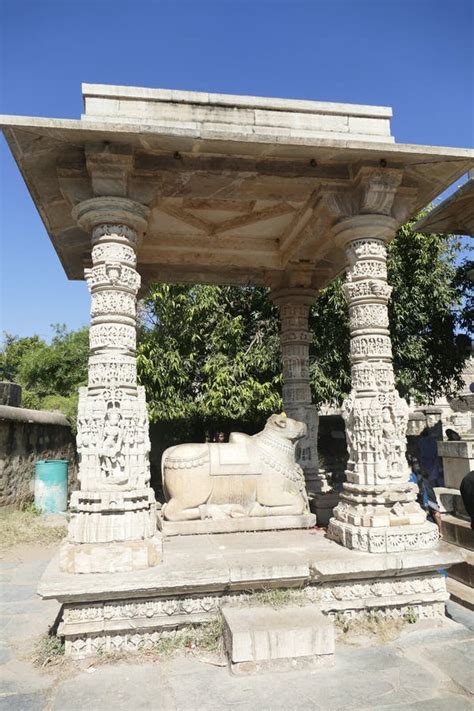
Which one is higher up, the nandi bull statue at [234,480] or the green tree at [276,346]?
the green tree at [276,346]

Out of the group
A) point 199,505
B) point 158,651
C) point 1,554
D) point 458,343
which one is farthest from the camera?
point 458,343

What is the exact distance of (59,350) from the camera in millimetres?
23938

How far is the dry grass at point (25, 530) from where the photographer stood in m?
7.99

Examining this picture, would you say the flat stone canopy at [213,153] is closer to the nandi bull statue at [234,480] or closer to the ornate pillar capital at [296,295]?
the ornate pillar capital at [296,295]

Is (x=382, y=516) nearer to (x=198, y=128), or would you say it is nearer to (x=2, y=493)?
(x=198, y=128)

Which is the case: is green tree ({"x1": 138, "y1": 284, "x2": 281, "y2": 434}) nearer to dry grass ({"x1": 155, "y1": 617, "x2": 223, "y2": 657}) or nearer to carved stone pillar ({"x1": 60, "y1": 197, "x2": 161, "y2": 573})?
carved stone pillar ({"x1": 60, "y1": 197, "x2": 161, "y2": 573})

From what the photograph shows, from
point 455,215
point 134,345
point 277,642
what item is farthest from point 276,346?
point 277,642

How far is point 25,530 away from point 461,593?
21.7ft

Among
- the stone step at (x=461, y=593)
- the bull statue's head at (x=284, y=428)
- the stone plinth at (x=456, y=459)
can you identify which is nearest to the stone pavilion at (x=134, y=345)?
the stone step at (x=461, y=593)

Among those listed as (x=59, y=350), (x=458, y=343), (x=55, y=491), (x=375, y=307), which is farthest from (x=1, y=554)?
(x=59, y=350)

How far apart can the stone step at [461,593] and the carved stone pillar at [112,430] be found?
2927 millimetres

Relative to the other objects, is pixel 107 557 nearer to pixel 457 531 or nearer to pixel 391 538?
pixel 391 538

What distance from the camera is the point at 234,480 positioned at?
5.68 meters

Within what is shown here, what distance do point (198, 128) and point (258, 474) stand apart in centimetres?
353
